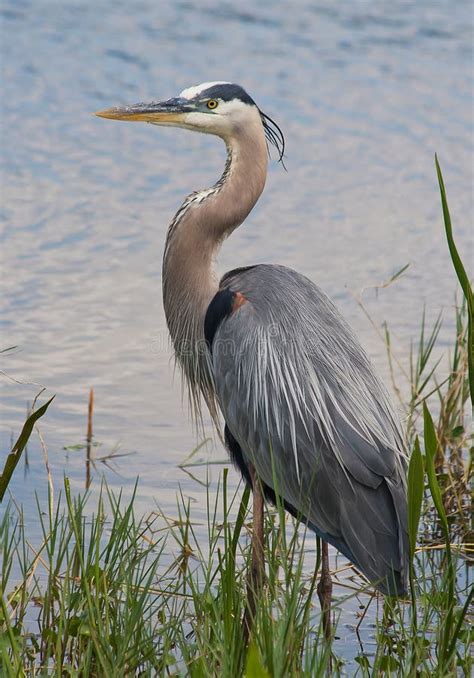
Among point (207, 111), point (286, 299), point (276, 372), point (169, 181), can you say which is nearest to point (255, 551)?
point (276, 372)

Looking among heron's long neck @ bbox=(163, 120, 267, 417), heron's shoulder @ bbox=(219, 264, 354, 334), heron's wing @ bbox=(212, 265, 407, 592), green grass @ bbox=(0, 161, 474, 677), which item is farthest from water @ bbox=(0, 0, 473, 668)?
green grass @ bbox=(0, 161, 474, 677)

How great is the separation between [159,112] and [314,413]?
1171 mm

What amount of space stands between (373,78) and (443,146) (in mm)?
1785

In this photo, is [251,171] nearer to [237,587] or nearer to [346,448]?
[346,448]

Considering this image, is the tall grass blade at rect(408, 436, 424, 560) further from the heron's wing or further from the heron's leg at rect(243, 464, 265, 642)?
the heron's wing

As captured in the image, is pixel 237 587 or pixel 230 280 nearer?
pixel 237 587

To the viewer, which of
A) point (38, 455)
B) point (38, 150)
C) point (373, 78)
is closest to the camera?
point (38, 455)

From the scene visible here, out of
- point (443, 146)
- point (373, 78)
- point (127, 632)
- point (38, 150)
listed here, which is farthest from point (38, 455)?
point (373, 78)

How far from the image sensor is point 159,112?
14.0 feet

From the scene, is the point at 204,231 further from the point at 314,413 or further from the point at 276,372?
the point at 314,413

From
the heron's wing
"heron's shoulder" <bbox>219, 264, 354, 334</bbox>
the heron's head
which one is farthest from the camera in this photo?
the heron's head

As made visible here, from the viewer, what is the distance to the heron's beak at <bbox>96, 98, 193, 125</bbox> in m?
4.26

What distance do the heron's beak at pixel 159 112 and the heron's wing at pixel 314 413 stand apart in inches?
23.2

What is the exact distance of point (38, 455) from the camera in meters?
5.11
